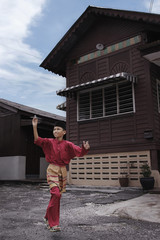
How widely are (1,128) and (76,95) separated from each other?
6.69 m

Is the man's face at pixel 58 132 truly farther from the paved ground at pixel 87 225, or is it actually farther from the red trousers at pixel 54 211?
the paved ground at pixel 87 225

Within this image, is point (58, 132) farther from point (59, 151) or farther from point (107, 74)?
point (107, 74)

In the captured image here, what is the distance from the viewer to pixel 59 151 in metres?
4.10

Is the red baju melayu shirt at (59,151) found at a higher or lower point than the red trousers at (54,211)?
higher

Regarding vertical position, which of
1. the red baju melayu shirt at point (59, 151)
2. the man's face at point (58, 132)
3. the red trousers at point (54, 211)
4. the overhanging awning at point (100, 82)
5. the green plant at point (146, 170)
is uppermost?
the overhanging awning at point (100, 82)

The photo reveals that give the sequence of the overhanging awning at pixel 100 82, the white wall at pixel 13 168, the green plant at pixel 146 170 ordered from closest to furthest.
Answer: the green plant at pixel 146 170 → the overhanging awning at pixel 100 82 → the white wall at pixel 13 168

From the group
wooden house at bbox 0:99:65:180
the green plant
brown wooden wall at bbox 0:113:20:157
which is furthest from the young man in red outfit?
brown wooden wall at bbox 0:113:20:157

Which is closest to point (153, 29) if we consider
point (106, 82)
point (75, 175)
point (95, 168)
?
point (106, 82)

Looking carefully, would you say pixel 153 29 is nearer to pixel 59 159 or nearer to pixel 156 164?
pixel 156 164

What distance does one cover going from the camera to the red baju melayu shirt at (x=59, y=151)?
4059 millimetres

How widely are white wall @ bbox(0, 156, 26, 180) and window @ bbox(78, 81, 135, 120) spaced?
17.1ft

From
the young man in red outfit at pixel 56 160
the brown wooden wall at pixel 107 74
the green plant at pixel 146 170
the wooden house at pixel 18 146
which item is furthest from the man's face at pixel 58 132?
the wooden house at pixel 18 146

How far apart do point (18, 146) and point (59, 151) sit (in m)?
11.7

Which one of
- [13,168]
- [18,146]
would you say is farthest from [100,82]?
[13,168]
